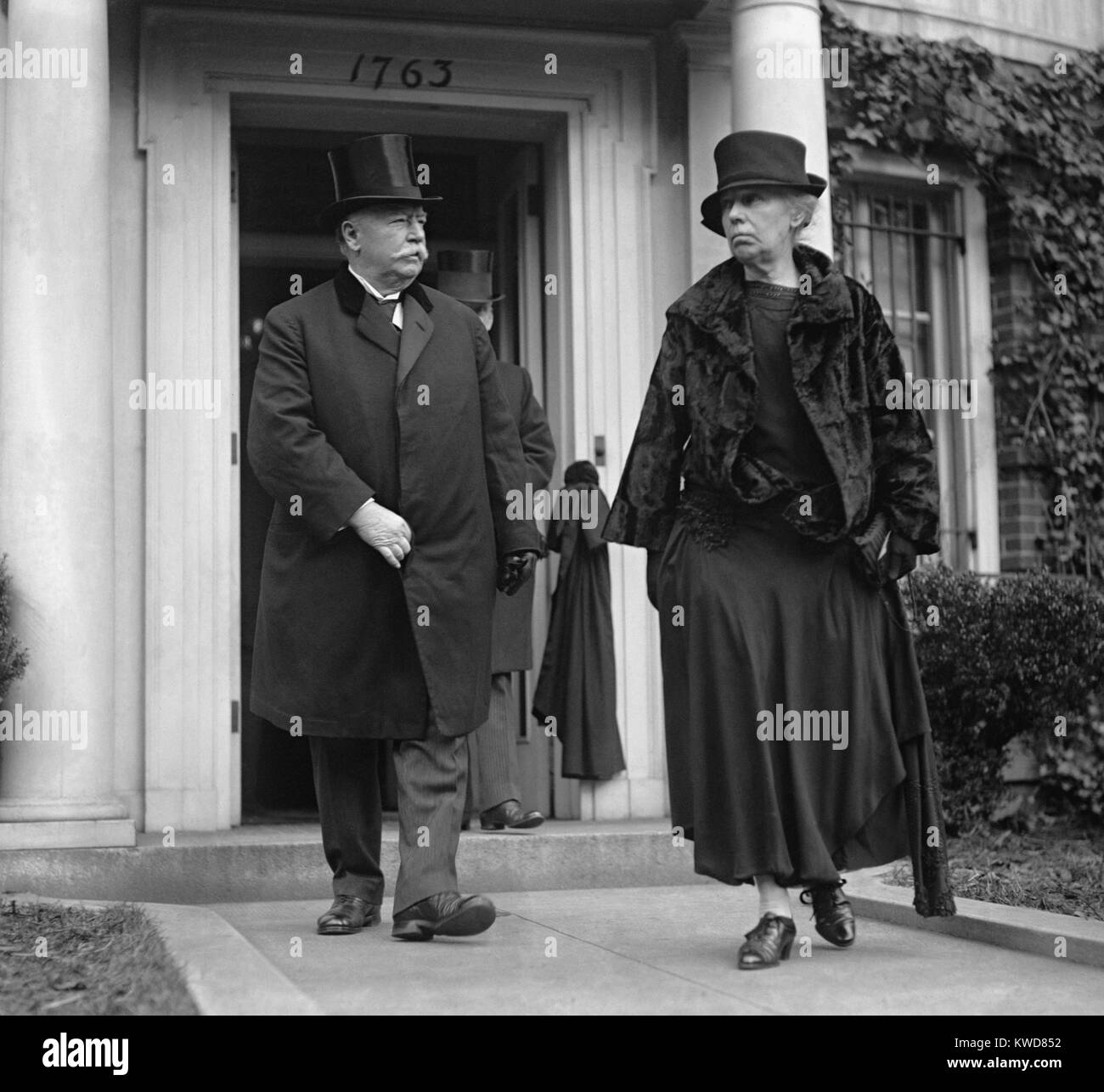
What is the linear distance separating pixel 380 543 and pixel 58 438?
81.4 inches

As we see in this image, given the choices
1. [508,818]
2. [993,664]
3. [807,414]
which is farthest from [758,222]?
[993,664]

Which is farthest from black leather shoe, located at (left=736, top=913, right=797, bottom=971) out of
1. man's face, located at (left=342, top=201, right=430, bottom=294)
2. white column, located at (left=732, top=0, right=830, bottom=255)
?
white column, located at (left=732, top=0, right=830, bottom=255)

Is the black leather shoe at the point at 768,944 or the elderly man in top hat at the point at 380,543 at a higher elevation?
the elderly man in top hat at the point at 380,543

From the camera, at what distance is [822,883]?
4.36 m

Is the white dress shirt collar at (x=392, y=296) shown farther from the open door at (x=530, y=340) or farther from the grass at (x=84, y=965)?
the open door at (x=530, y=340)

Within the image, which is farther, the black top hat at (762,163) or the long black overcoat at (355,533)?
the long black overcoat at (355,533)

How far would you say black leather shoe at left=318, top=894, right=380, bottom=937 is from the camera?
480cm

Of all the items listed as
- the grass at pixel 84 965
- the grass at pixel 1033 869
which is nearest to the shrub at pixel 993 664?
the grass at pixel 1033 869

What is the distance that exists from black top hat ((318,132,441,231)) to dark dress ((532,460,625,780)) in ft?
8.23

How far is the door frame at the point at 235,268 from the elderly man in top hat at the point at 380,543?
215 centimetres

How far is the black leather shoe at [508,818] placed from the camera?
21.5ft

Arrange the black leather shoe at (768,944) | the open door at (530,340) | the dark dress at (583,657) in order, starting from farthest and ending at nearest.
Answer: the open door at (530,340) → the dark dress at (583,657) → the black leather shoe at (768,944)

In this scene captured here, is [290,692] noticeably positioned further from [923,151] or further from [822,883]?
[923,151]

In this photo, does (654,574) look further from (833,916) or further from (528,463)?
(528,463)
